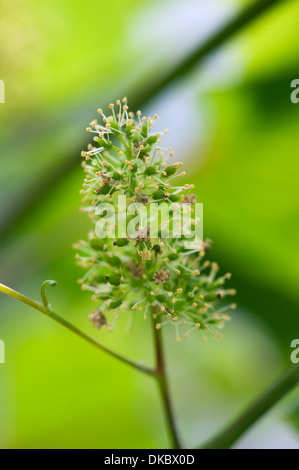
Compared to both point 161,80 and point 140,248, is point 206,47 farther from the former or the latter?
point 140,248

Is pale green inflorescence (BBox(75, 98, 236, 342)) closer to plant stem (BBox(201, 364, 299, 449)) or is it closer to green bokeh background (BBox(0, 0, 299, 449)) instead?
plant stem (BBox(201, 364, 299, 449))

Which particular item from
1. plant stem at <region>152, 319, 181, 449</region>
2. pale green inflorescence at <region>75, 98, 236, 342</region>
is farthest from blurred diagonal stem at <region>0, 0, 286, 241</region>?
plant stem at <region>152, 319, 181, 449</region>

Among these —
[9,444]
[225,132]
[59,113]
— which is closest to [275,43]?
[225,132]

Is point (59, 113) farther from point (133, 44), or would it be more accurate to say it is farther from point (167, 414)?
point (167, 414)

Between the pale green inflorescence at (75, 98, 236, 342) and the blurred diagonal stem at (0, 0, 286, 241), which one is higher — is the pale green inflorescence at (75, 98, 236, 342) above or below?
below

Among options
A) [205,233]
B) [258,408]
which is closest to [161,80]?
[205,233]

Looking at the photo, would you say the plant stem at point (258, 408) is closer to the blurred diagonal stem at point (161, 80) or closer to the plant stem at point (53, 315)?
the plant stem at point (53, 315)
